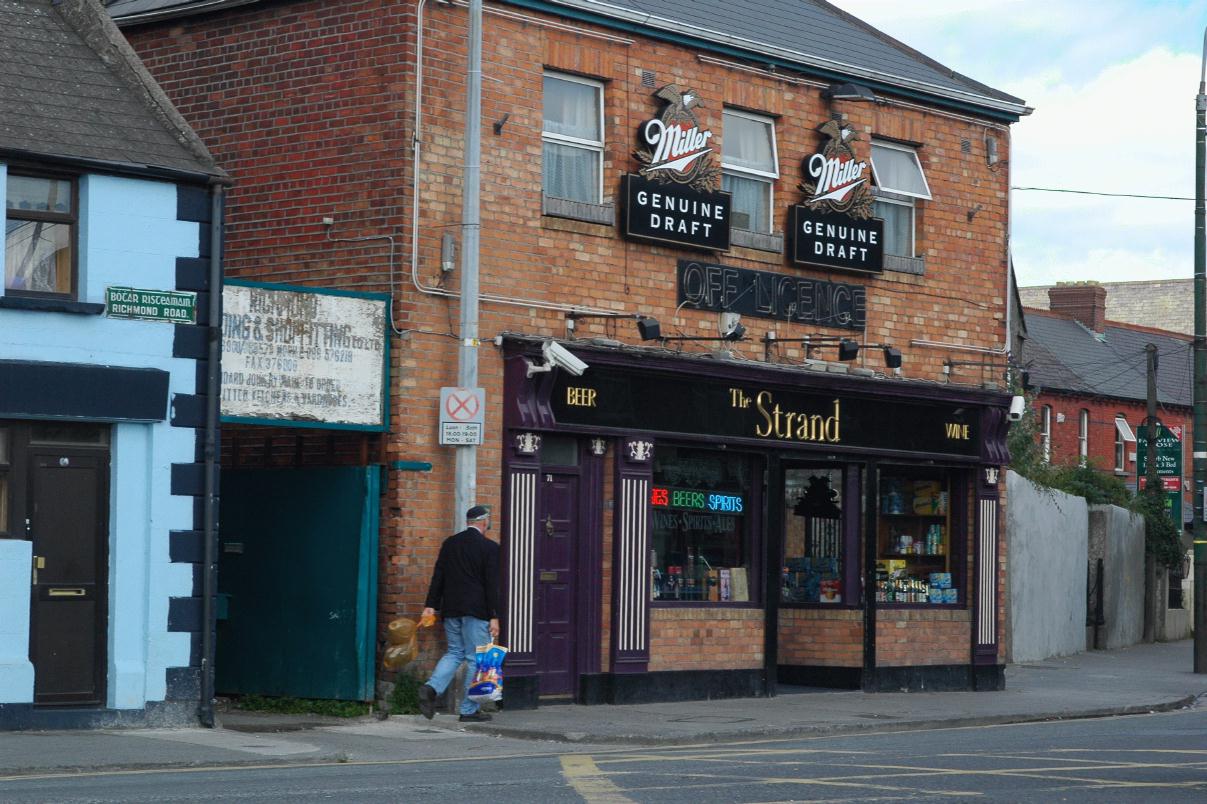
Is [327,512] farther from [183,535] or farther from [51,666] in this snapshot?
[51,666]

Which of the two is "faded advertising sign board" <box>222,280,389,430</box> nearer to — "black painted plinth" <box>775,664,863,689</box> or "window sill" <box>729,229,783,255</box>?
"window sill" <box>729,229,783,255</box>

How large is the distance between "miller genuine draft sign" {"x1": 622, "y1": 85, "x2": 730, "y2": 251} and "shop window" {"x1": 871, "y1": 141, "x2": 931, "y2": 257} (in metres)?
2.84

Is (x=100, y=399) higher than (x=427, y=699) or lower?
higher

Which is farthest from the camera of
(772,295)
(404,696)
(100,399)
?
(772,295)

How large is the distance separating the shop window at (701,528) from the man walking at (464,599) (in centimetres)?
329

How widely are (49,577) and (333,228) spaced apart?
14.8 feet

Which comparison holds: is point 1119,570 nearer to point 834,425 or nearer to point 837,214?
point 834,425

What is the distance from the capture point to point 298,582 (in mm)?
17859

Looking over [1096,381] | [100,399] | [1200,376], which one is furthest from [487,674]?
[1096,381]

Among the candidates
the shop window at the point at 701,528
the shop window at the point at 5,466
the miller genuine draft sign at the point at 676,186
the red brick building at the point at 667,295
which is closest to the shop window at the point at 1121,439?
the red brick building at the point at 667,295

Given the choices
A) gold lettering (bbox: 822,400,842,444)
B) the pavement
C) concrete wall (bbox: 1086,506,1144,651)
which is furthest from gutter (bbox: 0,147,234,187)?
concrete wall (bbox: 1086,506,1144,651)

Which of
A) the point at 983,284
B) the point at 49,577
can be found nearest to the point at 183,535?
the point at 49,577

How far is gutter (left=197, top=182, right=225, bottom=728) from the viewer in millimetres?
15797

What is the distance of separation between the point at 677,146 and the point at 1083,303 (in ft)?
155
